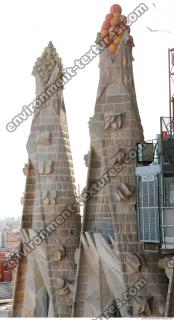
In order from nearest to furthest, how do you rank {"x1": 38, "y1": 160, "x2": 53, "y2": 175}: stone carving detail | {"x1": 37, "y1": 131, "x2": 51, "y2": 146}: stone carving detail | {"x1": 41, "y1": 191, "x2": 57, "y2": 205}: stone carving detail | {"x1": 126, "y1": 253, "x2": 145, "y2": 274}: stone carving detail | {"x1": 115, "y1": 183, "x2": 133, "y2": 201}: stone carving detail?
{"x1": 126, "y1": 253, "x2": 145, "y2": 274}: stone carving detail
{"x1": 115, "y1": 183, "x2": 133, "y2": 201}: stone carving detail
{"x1": 41, "y1": 191, "x2": 57, "y2": 205}: stone carving detail
{"x1": 38, "y1": 160, "x2": 53, "y2": 175}: stone carving detail
{"x1": 37, "y1": 131, "x2": 51, "y2": 146}: stone carving detail

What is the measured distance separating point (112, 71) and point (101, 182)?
2.55 m

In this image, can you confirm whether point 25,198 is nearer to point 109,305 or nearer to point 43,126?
point 43,126

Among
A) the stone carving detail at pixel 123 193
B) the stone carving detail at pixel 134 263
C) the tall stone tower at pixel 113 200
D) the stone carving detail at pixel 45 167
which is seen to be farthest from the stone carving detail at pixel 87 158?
the stone carving detail at pixel 134 263

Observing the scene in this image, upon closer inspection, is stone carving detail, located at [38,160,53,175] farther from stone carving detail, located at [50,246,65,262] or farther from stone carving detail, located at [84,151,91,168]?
stone carving detail, located at [50,246,65,262]

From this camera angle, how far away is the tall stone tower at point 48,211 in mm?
16672

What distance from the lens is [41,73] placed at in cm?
1727

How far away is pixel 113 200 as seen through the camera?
1502 cm

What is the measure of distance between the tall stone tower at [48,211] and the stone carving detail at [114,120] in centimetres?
221

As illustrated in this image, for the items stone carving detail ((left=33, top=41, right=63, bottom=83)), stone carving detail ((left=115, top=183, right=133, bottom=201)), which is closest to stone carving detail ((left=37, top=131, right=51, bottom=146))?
stone carving detail ((left=33, top=41, right=63, bottom=83))

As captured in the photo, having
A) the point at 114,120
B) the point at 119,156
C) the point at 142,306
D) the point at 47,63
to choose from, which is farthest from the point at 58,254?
the point at 47,63

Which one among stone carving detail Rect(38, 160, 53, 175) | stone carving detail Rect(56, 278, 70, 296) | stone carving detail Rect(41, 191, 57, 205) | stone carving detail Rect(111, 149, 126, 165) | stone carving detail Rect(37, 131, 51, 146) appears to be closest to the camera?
stone carving detail Rect(111, 149, 126, 165)

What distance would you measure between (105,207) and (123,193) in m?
0.85

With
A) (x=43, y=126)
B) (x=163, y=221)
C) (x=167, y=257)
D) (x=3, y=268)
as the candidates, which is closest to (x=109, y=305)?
(x=167, y=257)

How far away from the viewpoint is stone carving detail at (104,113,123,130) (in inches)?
598
